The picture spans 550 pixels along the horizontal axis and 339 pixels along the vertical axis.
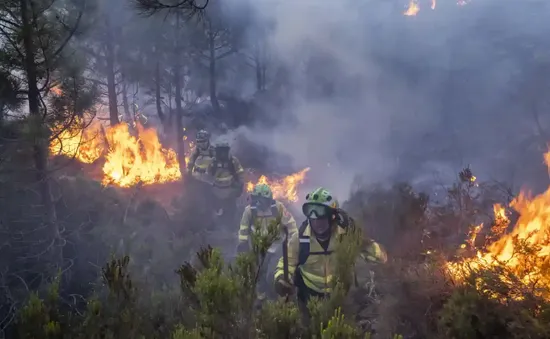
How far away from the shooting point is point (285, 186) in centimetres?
1444

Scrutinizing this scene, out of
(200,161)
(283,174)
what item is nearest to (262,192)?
(200,161)

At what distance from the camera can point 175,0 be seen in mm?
6098

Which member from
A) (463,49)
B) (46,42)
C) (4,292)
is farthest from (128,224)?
(463,49)

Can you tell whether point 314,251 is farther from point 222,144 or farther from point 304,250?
point 222,144

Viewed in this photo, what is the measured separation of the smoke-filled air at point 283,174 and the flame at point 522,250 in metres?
0.04

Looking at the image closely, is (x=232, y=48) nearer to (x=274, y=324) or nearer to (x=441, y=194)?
(x=441, y=194)

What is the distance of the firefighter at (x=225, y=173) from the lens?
35.3 feet

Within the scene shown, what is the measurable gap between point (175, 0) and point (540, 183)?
11.8 m

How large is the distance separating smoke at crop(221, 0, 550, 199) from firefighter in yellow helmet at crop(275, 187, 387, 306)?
29.4ft

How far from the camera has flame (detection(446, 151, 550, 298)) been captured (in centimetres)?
416

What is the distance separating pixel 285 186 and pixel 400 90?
7.65m

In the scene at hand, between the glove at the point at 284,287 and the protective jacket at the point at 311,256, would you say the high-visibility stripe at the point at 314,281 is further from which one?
the glove at the point at 284,287

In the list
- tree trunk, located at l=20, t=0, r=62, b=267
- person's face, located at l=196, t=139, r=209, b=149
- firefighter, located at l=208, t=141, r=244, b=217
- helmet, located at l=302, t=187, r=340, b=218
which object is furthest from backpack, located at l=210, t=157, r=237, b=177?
helmet, located at l=302, t=187, r=340, b=218

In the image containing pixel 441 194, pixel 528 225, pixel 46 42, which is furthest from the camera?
pixel 441 194
